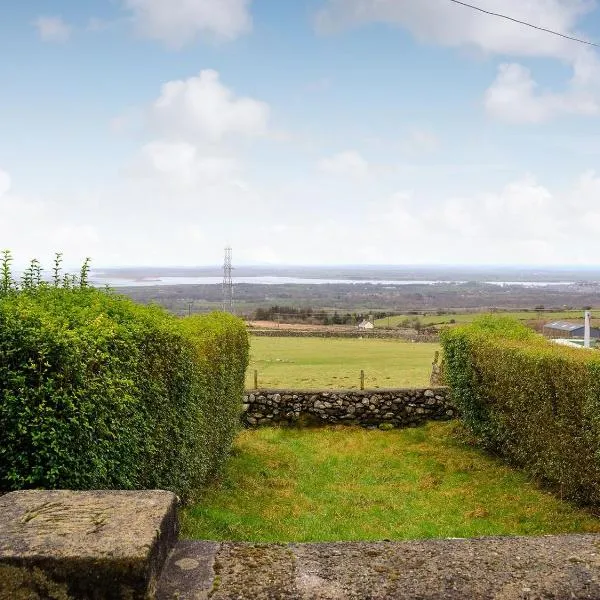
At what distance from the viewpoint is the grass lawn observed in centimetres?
2125

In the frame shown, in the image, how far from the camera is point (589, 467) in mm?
9062

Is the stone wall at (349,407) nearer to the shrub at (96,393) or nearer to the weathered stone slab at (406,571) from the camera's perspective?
the shrub at (96,393)

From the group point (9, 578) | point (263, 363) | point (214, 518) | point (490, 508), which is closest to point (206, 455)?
point (214, 518)

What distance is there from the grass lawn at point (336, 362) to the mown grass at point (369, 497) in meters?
5.37

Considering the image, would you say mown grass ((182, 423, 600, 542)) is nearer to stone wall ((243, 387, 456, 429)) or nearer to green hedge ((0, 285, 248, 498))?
→ green hedge ((0, 285, 248, 498))

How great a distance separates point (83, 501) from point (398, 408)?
1380 cm

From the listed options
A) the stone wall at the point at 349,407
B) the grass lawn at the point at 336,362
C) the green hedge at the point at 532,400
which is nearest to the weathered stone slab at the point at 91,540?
the green hedge at the point at 532,400

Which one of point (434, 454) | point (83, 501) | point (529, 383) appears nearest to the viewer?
point (83, 501)

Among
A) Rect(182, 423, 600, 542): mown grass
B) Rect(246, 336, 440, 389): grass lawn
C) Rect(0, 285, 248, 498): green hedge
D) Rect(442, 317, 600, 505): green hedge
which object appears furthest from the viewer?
Rect(246, 336, 440, 389): grass lawn

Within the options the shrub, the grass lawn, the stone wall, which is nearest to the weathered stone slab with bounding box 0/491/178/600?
the shrub

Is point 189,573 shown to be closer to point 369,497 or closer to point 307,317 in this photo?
point 369,497

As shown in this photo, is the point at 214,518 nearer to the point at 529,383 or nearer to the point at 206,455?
the point at 206,455

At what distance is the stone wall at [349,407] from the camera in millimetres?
17000

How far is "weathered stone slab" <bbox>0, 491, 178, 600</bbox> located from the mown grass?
3.44m
